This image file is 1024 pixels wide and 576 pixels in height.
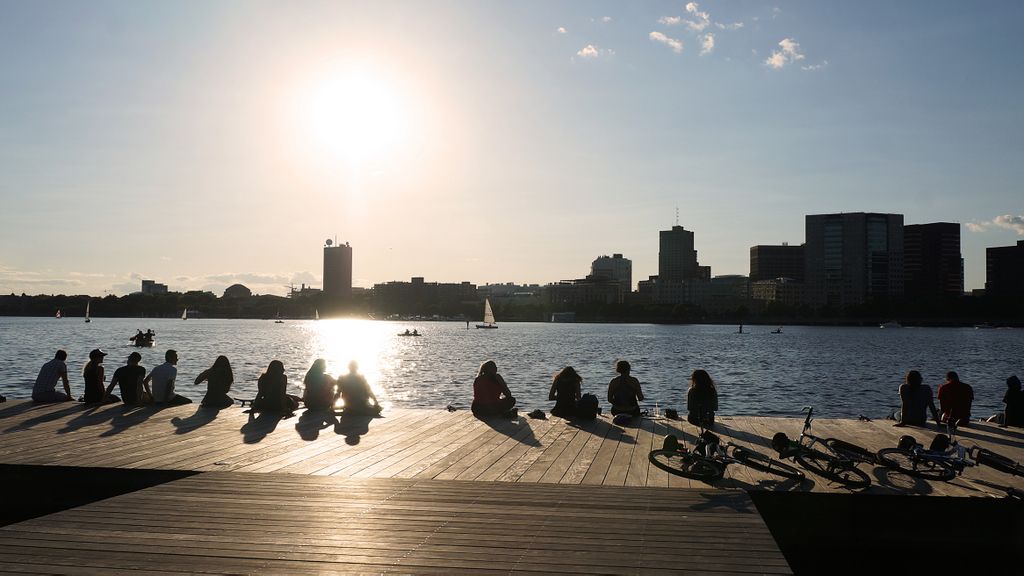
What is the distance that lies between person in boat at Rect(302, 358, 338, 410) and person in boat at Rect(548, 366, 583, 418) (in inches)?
204

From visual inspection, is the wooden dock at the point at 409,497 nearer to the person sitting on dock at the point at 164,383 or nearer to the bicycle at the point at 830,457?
the bicycle at the point at 830,457

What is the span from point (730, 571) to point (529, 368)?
62289 mm

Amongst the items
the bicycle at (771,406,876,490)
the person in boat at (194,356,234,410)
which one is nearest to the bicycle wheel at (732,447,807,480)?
the bicycle at (771,406,876,490)

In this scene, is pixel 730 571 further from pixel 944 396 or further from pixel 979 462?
pixel 944 396

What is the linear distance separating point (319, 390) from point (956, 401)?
46.9 ft

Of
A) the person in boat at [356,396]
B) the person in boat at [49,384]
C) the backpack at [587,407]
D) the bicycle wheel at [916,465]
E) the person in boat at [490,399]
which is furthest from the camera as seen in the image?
the person in boat at [49,384]

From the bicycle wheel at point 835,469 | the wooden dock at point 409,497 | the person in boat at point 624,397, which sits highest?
the person in boat at point 624,397

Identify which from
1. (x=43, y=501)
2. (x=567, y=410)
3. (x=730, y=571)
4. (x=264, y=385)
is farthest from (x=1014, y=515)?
(x=264, y=385)

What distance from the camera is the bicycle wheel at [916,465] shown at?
38.8 ft

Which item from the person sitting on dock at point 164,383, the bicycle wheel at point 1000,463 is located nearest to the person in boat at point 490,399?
the person sitting on dock at point 164,383

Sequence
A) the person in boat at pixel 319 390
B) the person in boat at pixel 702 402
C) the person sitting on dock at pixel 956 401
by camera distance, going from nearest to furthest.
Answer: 1. the person in boat at pixel 702 402
2. the person sitting on dock at pixel 956 401
3. the person in boat at pixel 319 390

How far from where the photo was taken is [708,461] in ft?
39.3

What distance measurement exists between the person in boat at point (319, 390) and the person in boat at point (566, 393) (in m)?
5.19

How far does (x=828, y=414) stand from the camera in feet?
133
